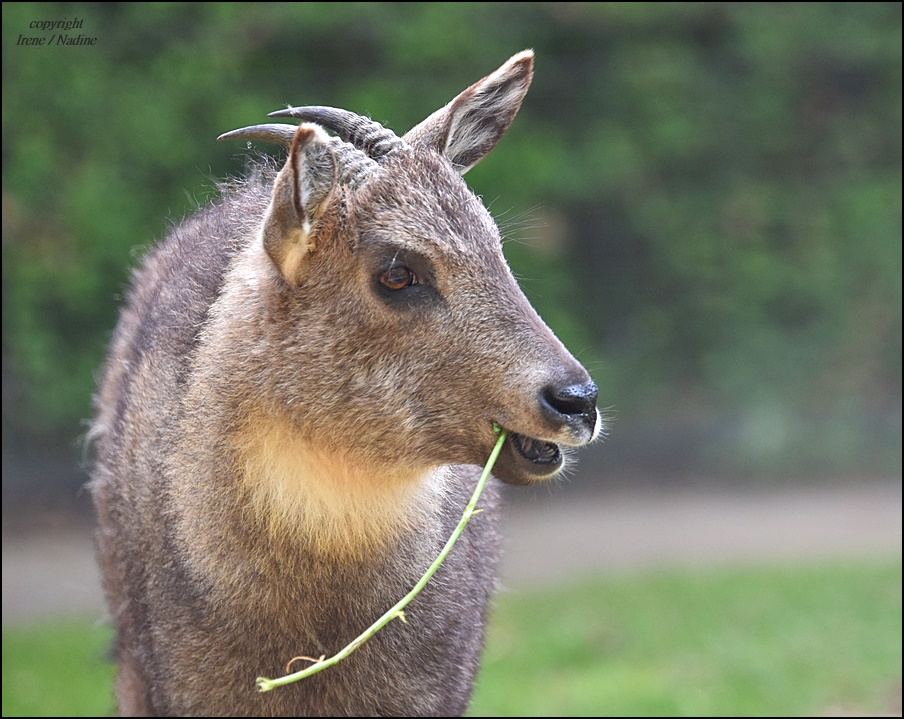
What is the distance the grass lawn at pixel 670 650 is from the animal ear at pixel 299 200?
3.05 meters

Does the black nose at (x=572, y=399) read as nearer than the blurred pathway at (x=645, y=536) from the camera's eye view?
Yes

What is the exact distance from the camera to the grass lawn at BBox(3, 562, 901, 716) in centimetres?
675

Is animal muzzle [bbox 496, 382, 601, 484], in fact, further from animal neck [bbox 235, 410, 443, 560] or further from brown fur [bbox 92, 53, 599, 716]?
animal neck [bbox 235, 410, 443, 560]

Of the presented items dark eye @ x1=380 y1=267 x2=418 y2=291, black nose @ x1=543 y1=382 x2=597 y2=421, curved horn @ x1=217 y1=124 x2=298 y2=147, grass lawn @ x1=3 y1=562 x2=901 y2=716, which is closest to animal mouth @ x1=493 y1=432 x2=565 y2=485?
black nose @ x1=543 y1=382 x2=597 y2=421

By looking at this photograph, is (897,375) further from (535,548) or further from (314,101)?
(314,101)

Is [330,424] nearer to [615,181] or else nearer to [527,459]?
[527,459]

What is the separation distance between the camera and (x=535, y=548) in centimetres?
992

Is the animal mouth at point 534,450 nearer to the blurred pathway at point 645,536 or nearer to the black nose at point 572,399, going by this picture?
the black nose at point 572,399

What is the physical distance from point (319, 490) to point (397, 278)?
720mm

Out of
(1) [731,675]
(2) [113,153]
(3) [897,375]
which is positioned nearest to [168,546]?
(1) [731,675]

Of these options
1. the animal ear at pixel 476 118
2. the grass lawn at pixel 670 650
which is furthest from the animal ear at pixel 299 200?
the grass lawn at pixel 670 650

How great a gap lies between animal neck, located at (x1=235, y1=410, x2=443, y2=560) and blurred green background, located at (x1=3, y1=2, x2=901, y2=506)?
5.21 metres

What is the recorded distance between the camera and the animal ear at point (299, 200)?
11.0ft

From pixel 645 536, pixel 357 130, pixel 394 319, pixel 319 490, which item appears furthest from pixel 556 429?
pixel 645 536
